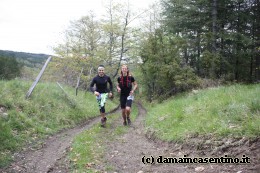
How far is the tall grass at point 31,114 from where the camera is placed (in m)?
7.96

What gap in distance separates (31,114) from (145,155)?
620 cm

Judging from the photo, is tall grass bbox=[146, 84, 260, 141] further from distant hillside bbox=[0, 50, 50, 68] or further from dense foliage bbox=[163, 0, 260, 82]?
distant hillside bbox=[0, 50, 50, 68]

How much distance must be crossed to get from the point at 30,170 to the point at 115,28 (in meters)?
28.3

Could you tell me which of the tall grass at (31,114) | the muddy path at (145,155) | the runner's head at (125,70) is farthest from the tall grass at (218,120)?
the tall grass at (31,114)

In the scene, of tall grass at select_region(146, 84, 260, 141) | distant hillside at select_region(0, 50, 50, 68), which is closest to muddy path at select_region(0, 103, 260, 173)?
tall grass at select_region(146, 84, 260, 141)

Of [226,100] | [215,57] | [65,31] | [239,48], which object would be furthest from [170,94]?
[65,31]

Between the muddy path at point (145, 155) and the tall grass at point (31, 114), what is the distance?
686 millimetres

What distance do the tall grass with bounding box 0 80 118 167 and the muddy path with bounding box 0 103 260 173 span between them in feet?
2.25

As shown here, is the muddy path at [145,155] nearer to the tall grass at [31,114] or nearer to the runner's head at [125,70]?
the tall grass at [31,114]

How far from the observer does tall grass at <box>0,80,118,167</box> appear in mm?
7957

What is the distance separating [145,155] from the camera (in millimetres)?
6688

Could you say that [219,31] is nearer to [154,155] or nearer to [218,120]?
[218,120]

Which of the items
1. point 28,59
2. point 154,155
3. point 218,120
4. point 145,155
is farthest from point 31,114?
point 28,59

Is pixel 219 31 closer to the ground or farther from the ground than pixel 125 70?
farther from the ground
